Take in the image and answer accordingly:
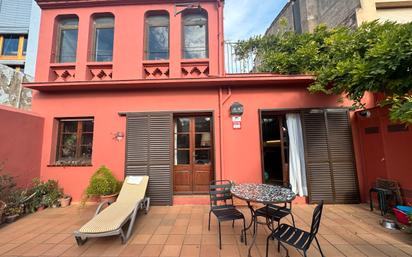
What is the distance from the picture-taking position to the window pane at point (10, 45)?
13836 mm

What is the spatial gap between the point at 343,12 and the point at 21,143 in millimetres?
11135

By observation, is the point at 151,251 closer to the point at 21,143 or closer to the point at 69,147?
the point at 69,147

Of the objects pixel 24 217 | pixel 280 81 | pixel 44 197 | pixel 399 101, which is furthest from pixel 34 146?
pixel 399 101

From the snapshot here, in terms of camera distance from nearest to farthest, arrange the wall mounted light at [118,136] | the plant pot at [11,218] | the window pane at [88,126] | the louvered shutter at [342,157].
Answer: the plant pot at [11,218] → the louvered shutter at [342,157] → the wall mounted light at [118,136] → the window pane at [88,126]

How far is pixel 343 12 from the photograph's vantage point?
679 cm

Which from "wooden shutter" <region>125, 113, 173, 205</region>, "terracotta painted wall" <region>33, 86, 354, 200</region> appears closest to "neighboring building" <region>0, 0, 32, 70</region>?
"terracotta painted wall" <region>33, 86, 354, 200</region>

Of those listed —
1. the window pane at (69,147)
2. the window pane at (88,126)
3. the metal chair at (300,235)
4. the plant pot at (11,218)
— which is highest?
the window pane at (88,126)

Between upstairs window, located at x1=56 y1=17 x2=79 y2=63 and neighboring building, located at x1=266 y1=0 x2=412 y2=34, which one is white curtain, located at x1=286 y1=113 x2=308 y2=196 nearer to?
neighboring building, located at x1=266 y1=0 x2=412 y2=34

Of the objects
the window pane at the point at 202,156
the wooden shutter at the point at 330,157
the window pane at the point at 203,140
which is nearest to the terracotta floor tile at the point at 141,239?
the window pane at the point at 202,156

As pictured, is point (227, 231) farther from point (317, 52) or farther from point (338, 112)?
point (317, 52)

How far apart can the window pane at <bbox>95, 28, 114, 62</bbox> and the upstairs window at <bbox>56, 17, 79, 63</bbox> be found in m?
0.74

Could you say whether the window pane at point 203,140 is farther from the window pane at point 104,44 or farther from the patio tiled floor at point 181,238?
the window pane at point 104,44

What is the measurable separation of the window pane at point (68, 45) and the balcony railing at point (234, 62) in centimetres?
492

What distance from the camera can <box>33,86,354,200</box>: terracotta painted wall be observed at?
4.99 metres
